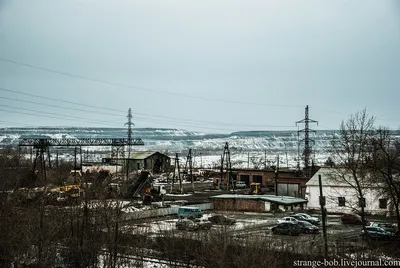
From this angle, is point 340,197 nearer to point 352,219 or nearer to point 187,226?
point 352,219

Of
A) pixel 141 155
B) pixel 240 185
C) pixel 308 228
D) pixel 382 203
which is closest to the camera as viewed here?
pixel 308 228

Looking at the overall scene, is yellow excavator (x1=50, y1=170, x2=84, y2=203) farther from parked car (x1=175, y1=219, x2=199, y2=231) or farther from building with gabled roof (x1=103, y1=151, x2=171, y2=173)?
building with gabled roof (x1=103, y1=151, x2=171, y2=173)

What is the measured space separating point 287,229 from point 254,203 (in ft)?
27.6

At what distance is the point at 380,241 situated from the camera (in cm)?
1571

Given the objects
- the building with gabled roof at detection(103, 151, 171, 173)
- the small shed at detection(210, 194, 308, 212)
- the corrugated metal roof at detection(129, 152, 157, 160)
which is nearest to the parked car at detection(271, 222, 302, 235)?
the small shed at detection(210, 194, 308, 212)

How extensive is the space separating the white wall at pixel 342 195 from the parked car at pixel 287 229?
6228 mm

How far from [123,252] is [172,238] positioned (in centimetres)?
150

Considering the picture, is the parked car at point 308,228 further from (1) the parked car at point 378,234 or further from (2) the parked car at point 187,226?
(2) the parked car at point 187,226

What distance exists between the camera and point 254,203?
25953 millimetres

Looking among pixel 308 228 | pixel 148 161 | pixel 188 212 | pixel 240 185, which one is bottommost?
pixel 308 228

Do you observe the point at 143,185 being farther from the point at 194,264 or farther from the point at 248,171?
the point at 194,264

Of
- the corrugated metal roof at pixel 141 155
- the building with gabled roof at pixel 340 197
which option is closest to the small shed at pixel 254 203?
the building with gabled roof at pixel 340 197

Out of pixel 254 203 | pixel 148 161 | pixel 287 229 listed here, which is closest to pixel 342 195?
pixel 254 203

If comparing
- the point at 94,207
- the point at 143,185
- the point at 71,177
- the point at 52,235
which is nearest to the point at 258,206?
the point at 143,185
